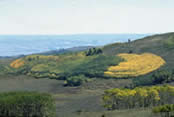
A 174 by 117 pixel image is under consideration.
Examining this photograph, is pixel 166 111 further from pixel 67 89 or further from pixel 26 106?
pixel 67 89

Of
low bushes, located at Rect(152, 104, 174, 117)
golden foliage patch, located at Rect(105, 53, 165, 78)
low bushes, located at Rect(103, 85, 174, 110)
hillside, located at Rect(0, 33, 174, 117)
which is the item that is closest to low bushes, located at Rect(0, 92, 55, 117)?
Result: hillside, located at Rect(0, 33, 174, 117)

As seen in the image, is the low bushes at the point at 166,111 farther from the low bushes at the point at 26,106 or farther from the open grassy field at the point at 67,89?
the low bushes at the point at 26,106

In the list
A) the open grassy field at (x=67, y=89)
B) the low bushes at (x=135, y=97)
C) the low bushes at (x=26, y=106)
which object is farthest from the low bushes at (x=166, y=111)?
the low bushes at (x=26, y=106)

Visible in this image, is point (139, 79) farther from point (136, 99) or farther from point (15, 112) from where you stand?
point (15, 112)

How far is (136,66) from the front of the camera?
17762cm

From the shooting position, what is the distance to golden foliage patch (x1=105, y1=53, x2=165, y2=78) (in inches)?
6639

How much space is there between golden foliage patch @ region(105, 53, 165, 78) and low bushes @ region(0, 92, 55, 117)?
82210 millimetres

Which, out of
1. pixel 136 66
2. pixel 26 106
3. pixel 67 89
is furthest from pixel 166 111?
pixel 136 66

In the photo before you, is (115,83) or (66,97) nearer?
(66,97)

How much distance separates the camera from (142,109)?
8919 cm

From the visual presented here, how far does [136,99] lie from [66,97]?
4125 centimetres

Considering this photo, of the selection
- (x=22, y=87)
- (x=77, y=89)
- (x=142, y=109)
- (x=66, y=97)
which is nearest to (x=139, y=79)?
(x=77, y=89)

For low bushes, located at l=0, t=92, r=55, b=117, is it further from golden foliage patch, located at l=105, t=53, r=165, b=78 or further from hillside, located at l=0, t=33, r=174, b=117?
golden foliage patch, located at l=105, t=53, r=165, b=78

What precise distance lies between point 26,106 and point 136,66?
100m
